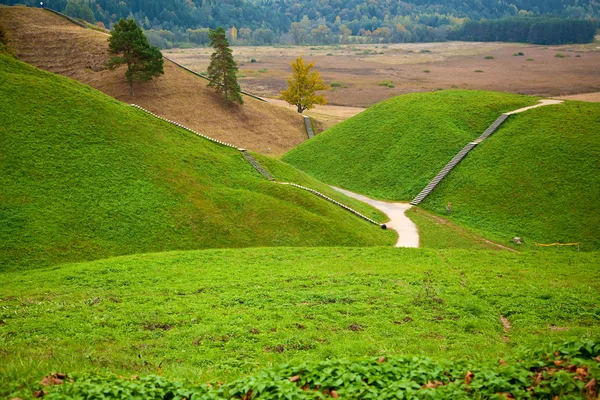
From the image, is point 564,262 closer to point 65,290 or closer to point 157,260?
point 157,260

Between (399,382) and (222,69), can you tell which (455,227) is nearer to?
(399,382)

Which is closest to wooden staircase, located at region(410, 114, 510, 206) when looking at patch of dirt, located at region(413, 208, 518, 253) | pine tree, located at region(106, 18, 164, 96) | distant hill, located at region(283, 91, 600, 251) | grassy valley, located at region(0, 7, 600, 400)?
distant hill, located at region(283, 91, 600, 251)

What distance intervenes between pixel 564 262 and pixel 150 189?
74.3ft

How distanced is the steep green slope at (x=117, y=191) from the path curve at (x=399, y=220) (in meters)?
1.28

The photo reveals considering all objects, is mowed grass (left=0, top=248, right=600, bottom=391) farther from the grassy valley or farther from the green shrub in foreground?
the green shrub in foreground

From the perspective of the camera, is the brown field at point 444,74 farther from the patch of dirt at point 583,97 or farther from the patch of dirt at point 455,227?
the patch of dirt at point 455,227

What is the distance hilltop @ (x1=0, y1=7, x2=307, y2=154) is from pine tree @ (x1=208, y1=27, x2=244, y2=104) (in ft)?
4.63

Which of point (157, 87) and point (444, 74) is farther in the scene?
point (444, 74)

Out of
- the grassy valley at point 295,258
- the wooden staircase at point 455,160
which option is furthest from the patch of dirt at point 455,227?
the wooden staircase at point 455,160

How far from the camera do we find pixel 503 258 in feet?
86.9

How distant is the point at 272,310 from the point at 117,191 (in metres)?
17.3

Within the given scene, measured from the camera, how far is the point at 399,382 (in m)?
10.4

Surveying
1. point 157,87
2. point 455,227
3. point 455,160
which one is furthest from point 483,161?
point 157,87

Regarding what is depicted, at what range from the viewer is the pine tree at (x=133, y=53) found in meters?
64.6
